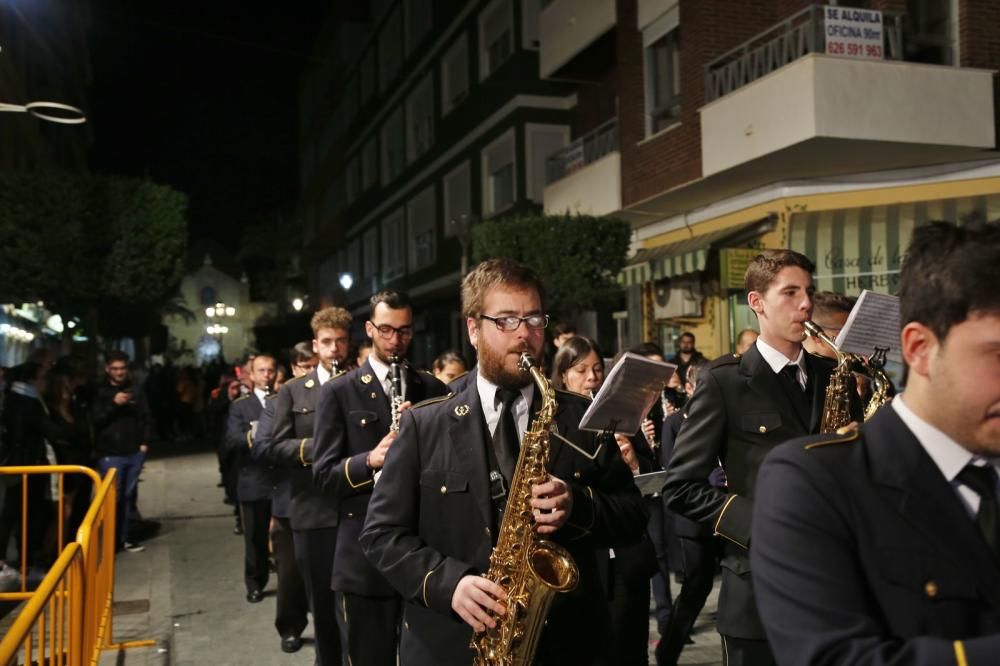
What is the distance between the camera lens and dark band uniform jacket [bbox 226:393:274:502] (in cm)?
861

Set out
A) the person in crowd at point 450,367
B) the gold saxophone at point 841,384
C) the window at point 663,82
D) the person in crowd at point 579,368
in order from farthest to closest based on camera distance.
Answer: the window at point 663,82 < the person in crowd at point 450,367 < the person in crowd at point 579,368 < the gold saxophone at point 841,384

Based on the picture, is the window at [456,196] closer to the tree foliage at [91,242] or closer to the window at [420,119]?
the window at [420,119]

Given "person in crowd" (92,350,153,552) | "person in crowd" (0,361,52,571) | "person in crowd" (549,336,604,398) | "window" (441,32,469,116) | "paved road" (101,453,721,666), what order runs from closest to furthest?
1. "person in crowd" (549,336,604,398)
2. "paved road" (101,453,721,666)
3. "person in crowd" (0,361,52,571)
4. "person in crowd" (92,350,153,552)
5. "window" (441,32,469,116)

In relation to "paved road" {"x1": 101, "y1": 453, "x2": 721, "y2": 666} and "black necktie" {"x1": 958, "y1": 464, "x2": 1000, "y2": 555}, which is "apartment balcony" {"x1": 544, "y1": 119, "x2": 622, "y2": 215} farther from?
"black necktie" {"x1": 958, "y1": 464, "x2": 1000, "y2": 555}

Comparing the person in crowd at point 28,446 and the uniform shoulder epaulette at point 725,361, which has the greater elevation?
the uniform shoulder epaulette at point 725,361

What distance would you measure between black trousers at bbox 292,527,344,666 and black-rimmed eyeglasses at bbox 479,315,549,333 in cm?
275

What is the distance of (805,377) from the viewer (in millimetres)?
3969

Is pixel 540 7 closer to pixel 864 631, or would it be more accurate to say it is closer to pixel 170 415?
pixel 170 415

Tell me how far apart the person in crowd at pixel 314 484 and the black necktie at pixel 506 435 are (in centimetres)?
200

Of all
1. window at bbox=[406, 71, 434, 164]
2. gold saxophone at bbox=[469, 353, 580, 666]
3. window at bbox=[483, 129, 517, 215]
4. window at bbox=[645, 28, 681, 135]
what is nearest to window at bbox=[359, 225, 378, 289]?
window at bbox=[406, 71, 434, 164]

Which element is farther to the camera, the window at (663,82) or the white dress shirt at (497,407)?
the window at (663,82)

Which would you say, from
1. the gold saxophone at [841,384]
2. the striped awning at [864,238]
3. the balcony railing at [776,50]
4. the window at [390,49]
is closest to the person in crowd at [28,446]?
the gold saxophone at [841,384]

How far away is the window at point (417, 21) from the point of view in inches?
1231

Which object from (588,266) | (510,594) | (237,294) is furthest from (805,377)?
(237,294)
